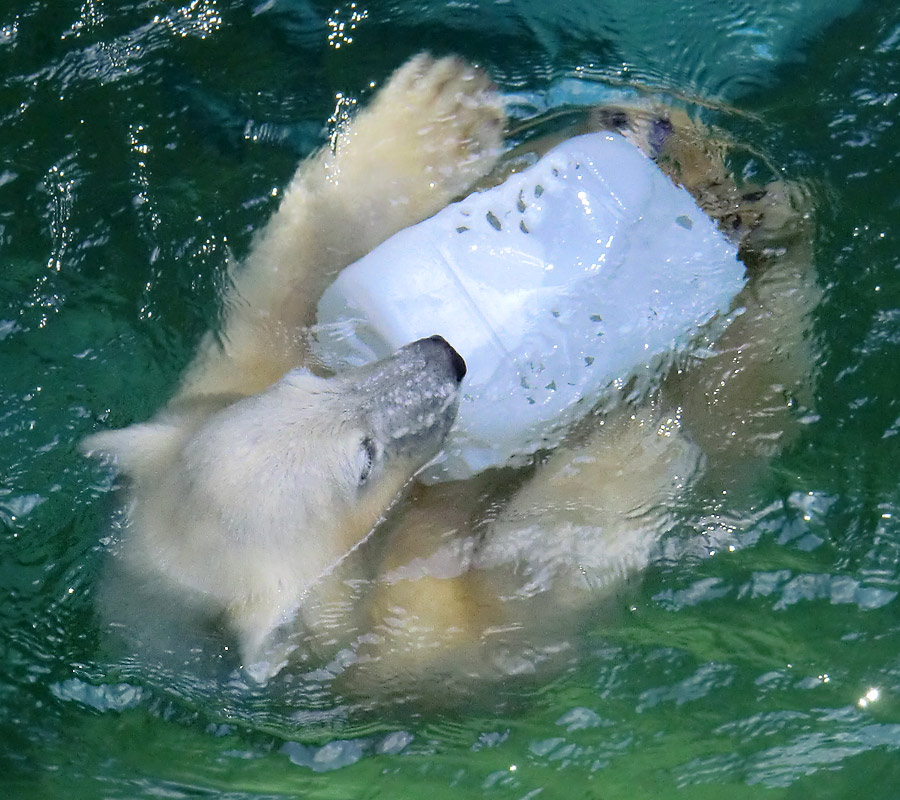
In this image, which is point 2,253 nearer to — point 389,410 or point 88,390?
point 88,390

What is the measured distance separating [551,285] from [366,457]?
2.21 ft

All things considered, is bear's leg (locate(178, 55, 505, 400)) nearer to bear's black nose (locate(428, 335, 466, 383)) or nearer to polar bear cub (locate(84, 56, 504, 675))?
polar bear cub (locate(84, 56, 504, 675))

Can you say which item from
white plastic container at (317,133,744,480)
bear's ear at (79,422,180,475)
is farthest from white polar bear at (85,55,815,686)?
white plastic container at (317,133,744,480)

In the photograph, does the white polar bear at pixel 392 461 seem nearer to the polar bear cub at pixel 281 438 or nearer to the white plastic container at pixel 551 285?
the polar bear cub at pixel 281 438

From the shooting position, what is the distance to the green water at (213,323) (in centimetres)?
252

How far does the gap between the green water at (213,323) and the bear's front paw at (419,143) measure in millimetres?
153

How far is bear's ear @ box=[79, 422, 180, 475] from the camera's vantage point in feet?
8.50

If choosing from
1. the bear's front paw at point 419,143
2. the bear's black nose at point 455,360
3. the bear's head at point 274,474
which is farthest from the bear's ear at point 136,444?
the bear's front paw at point 419,143

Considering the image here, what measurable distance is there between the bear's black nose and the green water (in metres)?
0.83

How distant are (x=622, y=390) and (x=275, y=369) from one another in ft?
3.50

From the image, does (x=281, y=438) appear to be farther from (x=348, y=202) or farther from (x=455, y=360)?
(x=348, y=202)

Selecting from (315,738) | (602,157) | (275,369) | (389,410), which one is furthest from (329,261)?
(315,738)

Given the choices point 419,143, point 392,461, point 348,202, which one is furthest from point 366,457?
point 419,143

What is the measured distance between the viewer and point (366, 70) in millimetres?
3404
